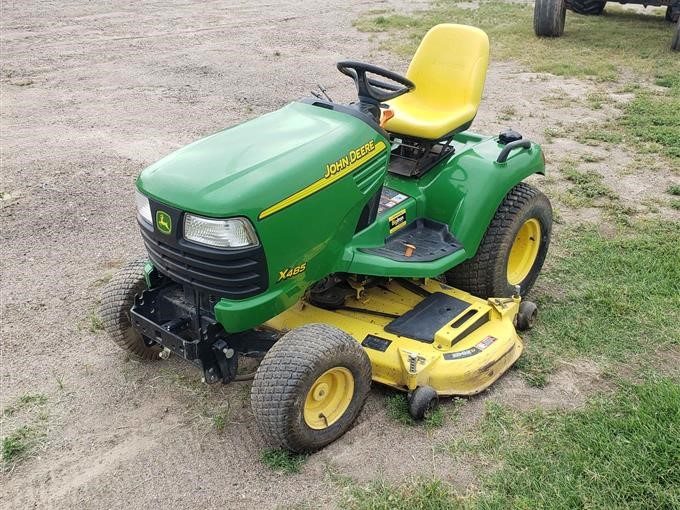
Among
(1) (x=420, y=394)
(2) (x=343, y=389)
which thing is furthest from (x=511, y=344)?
(2) (x=343, y=389)

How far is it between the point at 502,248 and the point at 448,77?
1.10 metres

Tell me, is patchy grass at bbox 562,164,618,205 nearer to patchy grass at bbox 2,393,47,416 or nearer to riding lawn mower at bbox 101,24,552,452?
riding lawn mower at bbox 101,24,552,452

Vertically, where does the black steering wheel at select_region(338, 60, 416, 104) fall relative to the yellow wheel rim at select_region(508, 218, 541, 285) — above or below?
above

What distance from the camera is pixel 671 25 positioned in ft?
36.2

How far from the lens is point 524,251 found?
13.9 feet

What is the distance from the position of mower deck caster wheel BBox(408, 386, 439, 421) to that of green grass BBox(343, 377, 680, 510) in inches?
7.6

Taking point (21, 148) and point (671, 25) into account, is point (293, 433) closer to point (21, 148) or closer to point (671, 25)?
point (21, 148)

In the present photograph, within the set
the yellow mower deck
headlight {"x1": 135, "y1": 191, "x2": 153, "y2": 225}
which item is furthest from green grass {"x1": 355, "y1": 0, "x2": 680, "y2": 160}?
headlight {"x1": 135, "y1": 191, "x2": 153, "y2": 225}

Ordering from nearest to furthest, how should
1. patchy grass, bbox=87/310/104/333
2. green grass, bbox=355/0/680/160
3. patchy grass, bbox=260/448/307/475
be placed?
patchy grass, bbox=260/448/307/475 < patchy grass, bbox=87/310/104/333 < green grass, bbox=355/0/680/160

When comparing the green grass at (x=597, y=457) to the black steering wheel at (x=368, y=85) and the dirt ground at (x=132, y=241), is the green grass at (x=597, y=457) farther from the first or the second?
the black steering wheel at (x=368, y=85)

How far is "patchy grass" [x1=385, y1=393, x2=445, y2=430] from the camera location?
3.13m

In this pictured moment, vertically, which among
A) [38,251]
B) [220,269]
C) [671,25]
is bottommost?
[671,25]

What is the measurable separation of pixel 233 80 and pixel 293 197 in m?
5.98

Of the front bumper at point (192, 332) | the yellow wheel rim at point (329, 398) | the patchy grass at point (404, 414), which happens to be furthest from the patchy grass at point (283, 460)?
the patchy grass at point (404, 414)
